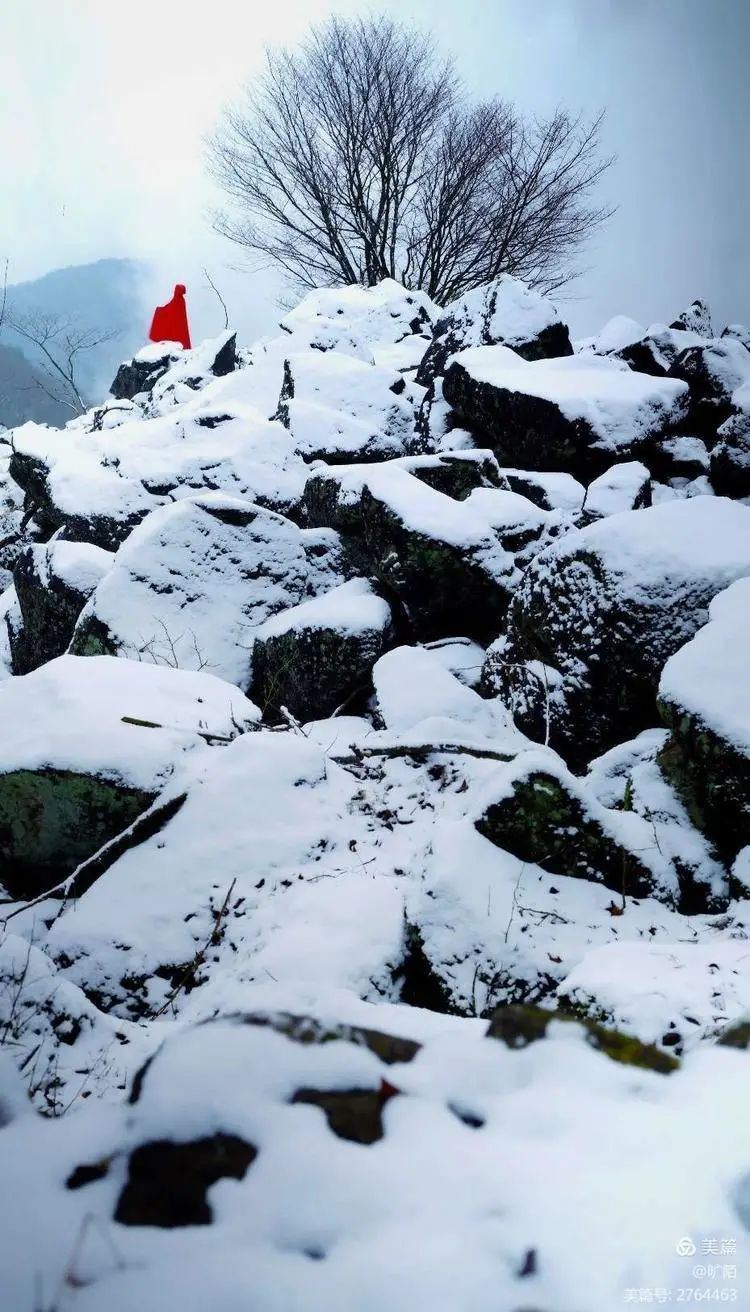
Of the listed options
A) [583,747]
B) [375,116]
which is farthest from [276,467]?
[375,116]

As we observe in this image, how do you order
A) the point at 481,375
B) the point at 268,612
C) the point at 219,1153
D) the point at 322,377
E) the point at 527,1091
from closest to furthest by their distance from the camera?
1. the point at 219,1153
2. the point at 527,1091
3. the point at 268,612
4. the point at 481,375
5. the point at 322,377

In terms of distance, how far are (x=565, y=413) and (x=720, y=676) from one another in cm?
454

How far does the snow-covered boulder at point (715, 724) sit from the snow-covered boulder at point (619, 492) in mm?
2719

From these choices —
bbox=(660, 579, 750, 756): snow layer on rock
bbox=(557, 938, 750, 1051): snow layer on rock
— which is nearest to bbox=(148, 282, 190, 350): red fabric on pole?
bbox=(660, 579, 750, 756): snow layer on rock

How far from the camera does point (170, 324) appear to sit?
15883mm

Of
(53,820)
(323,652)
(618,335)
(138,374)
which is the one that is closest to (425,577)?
(323,652)

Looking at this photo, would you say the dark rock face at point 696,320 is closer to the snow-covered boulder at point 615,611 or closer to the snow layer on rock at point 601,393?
the snow layer on rock at point 601,393

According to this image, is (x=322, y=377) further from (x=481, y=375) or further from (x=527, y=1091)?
(x=527, y=1091)

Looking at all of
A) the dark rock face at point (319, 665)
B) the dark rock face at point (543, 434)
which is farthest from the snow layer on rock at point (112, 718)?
the dark rock face at point (543, 434)

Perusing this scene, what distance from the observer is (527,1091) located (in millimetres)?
1258

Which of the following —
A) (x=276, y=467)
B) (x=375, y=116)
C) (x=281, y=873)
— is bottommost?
(x=281, y=873)

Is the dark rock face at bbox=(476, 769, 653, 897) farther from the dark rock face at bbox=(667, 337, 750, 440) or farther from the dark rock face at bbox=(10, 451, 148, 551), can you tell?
the dark rock face at bbox=(667, 337, 750, 440)

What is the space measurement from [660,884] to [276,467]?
6101 mm

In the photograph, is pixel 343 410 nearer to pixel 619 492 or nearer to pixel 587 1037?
pixel 619 492
